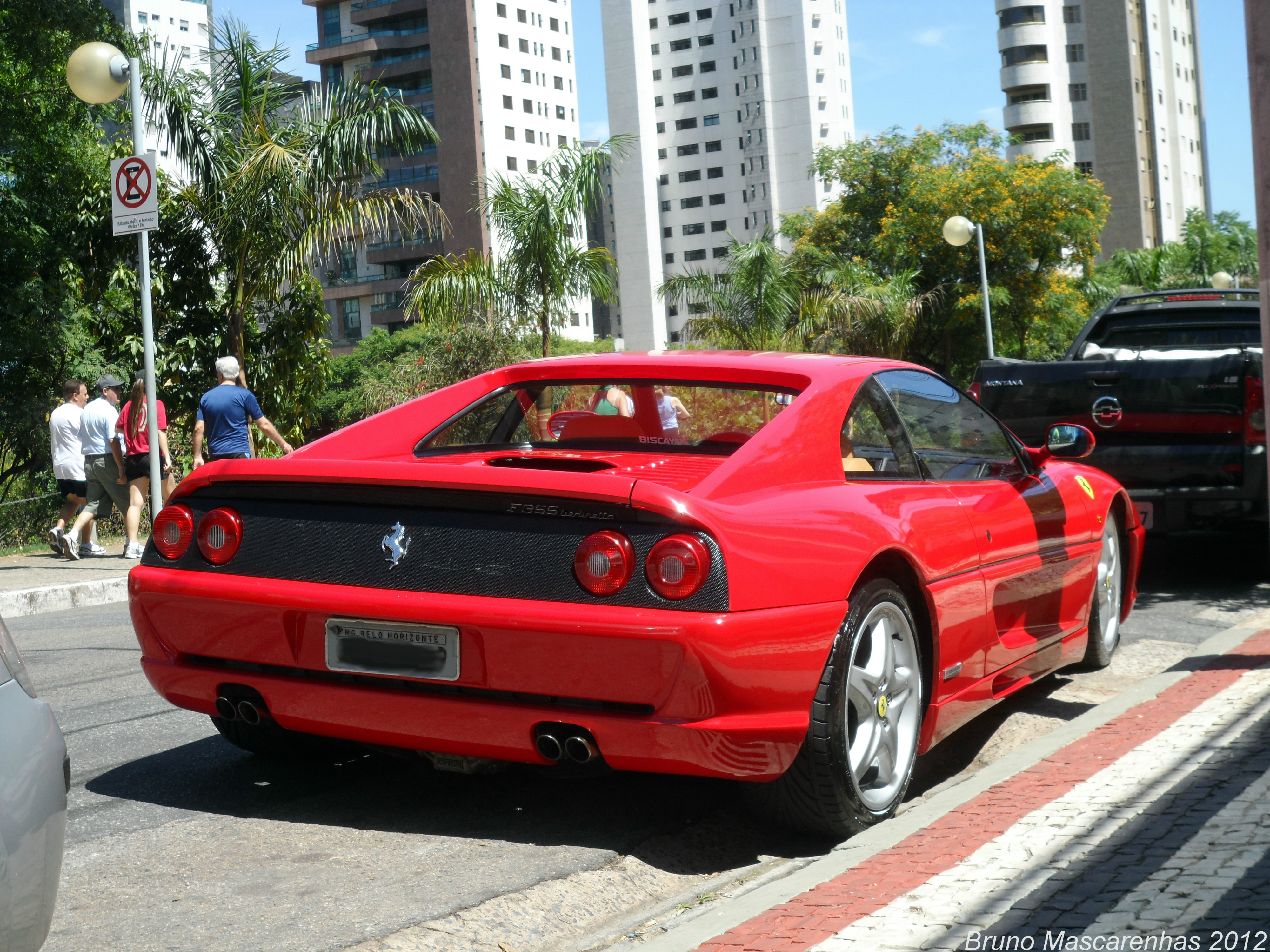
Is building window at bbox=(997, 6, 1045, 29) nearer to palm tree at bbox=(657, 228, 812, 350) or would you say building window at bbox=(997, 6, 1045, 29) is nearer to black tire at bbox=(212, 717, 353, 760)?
palm tree at bbox=(657, 228, 812, 350)

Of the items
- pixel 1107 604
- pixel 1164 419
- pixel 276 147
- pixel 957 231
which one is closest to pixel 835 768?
pixel 1107 604

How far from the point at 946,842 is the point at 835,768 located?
346 millimetres

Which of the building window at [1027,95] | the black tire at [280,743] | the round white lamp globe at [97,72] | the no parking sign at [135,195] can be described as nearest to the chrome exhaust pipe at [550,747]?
the black tire at [280,743]

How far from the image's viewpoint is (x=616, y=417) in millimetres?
4379

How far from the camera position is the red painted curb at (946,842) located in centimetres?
296

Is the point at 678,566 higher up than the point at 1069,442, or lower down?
lower down

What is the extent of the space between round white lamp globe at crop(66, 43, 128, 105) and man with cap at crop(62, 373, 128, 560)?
278cm

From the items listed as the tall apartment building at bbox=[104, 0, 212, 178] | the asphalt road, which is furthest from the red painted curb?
the tall apartment building at bbox=[104, 0, 212, 178]

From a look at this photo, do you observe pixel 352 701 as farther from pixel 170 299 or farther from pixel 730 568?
pixel 170 299

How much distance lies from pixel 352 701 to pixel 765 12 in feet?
410

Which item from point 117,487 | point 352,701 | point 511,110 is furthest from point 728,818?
point 511,110

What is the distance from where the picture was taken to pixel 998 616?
4.65 meters

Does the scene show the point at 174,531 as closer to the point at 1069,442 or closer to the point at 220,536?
the point at 220,536

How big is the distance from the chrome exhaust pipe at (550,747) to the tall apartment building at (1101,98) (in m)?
95.8
